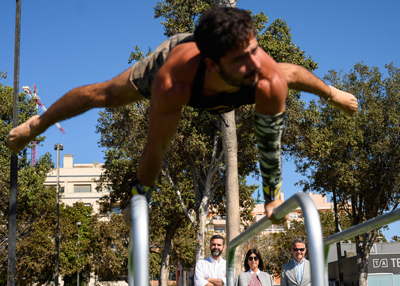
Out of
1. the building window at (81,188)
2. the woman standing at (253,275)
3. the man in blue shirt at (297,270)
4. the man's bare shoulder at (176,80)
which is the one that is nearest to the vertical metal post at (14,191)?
the woman standing at (253,275)

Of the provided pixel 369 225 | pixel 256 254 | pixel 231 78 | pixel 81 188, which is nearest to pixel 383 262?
pixel 256 254

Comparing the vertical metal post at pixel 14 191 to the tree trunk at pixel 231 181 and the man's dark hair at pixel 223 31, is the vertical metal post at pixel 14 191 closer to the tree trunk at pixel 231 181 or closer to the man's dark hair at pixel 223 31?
the tree trunk at pixel 231 181

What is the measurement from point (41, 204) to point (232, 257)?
26.2 metres

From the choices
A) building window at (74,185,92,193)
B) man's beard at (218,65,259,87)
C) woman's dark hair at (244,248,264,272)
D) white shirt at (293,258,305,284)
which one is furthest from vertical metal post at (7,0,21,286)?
building window at (74,185,92,193)

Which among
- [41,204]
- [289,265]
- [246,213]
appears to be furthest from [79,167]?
[289,265]

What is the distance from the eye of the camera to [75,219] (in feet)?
137

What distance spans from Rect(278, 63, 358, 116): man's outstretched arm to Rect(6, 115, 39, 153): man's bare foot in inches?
55.2

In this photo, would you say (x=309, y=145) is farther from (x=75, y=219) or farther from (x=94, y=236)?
(x=75, y=219)

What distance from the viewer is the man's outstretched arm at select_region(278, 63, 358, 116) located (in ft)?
8.23

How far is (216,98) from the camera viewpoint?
220cm

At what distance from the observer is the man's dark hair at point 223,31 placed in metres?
1.85

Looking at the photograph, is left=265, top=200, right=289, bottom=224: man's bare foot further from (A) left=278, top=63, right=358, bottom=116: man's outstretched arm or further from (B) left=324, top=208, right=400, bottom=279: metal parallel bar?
(A) left=278, top=63, right=358, bottom=116: man's outstretched arm

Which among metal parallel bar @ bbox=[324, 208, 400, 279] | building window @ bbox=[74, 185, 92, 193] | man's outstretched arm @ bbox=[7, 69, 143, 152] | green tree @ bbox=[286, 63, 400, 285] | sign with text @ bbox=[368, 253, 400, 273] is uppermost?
building window @ bbox=[74, 185, 92, 193]

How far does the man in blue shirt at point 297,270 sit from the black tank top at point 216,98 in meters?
3.66
